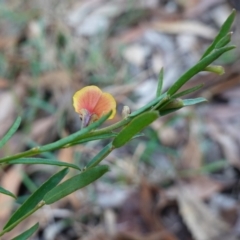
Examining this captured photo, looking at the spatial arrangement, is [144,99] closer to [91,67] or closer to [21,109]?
[91,67]

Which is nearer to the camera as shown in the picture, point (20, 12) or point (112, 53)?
point (112, 53)

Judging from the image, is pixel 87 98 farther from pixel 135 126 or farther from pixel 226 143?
pixel 226 143

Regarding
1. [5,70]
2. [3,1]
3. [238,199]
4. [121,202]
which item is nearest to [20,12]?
[3,1]

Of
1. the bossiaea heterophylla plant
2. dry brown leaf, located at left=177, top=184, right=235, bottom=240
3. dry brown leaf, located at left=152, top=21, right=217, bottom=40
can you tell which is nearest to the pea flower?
the bossiaea heterophylla plant

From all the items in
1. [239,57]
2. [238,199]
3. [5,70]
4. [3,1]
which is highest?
[3,1]

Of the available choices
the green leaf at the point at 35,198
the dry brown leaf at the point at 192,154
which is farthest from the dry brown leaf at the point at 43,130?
the green leaf at the point at 35,198

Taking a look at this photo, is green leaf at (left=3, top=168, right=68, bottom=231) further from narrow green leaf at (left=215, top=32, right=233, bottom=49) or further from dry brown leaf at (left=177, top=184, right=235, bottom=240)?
dry brown leaf at (left=177, top=184, right=235, bottom=240)

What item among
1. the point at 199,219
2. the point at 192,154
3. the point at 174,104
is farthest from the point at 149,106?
the point at 192,154
